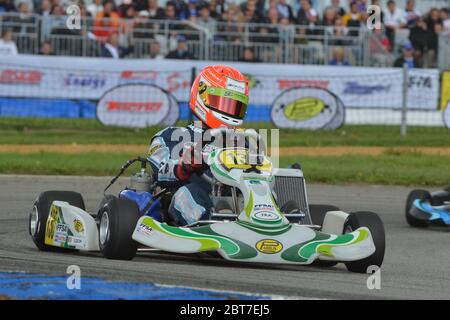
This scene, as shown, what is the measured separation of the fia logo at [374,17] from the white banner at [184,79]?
35.4 inches

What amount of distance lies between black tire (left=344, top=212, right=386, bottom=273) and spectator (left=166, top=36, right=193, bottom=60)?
13.4 metres

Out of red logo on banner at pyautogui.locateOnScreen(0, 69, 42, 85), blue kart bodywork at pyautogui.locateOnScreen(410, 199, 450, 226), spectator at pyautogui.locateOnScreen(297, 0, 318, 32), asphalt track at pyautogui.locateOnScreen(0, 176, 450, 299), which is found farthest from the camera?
spectator at pyautogui.locateOnScreen(297, 0, 318, 32)

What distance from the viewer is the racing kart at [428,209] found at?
10.4m

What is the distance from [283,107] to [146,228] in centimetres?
1203

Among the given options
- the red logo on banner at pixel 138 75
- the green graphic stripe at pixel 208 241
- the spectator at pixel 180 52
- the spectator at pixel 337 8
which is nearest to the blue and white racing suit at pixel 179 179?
the green graphic stripe at pixel 208 241

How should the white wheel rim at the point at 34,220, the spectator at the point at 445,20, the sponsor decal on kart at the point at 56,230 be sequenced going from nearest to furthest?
the sponsor decal on kart at the point at 56,230 < the white wheel rim at the point at 34,220 < the spectator at the point at 445,20

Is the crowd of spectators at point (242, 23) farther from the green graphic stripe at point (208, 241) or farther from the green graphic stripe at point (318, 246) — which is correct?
the green graphic stripe at point (208, 241)

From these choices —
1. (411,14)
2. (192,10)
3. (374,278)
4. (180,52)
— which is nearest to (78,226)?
(374,278)

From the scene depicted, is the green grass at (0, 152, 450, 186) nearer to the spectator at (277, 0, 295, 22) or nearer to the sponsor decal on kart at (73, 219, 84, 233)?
the sponsor decal on kart at (73, 219, 84, 233)

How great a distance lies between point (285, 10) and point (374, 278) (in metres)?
16.2

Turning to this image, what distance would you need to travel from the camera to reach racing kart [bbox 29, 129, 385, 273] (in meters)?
7.06

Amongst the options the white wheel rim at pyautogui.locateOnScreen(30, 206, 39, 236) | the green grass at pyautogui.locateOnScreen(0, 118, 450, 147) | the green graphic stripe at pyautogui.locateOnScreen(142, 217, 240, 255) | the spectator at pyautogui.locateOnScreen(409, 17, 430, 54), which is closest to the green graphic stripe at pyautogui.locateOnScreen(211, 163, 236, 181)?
the green graphic stripe at pyautogui.locateOnScreen(142, 217, 240, 255)
